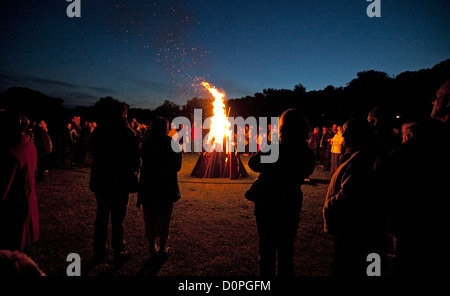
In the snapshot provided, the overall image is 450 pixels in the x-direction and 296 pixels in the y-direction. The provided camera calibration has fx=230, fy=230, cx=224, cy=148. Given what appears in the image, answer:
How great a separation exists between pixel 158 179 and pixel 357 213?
2861mm

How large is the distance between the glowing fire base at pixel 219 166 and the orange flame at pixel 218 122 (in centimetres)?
→ 71

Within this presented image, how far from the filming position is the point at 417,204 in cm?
Answer: 163

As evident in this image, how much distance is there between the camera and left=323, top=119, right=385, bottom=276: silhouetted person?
2.50 meters

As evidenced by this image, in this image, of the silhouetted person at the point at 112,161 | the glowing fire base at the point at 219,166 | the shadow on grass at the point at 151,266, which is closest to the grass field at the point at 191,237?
the shadow on grass at the point at 151,266

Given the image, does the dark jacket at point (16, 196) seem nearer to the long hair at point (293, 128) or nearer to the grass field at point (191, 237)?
the grass field at point (191, 237)

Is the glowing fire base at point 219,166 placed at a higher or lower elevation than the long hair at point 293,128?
lower

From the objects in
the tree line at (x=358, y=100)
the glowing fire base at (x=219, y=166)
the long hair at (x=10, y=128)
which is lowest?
the glowing fire base at (x=219, y=166)

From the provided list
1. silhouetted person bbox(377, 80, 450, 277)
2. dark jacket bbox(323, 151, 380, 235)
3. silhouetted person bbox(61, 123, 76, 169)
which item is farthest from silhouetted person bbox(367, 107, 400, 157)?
silhouetted person bbox(61, 123, 76, 169)

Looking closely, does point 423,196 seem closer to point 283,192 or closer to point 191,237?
point 283,192

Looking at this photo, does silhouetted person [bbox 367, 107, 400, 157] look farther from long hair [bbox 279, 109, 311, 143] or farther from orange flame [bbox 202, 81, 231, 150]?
orange flame [bbox 202, 81, 231, 150]

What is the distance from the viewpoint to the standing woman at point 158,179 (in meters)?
3.73

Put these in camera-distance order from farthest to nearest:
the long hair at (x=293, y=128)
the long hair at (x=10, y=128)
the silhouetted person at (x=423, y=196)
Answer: the long hair at (x=10, y=128) → the long hair at (x=293, y=128) → the silhouetted person at (x=423, y=196)

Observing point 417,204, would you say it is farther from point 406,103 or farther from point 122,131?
point 406,103

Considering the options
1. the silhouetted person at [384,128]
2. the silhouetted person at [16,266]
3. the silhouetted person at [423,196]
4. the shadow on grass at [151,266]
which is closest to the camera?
the silhouetted person at [16,266]
